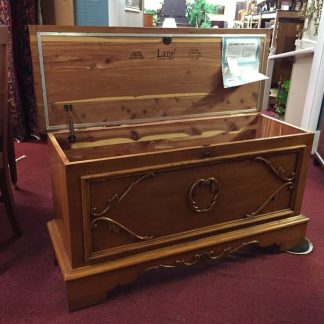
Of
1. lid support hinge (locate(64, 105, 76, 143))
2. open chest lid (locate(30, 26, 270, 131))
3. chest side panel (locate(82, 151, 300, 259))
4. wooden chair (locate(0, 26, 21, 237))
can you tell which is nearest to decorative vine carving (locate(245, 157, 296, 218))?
chest side panel (locate(82, 151, 300, 259))

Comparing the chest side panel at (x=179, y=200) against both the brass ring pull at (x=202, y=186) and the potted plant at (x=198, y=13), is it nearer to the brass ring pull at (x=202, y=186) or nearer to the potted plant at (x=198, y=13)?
the brass ring pull at (x=202, y=186)

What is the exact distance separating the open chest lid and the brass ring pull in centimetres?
40

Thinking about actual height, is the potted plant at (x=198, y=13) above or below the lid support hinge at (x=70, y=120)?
above

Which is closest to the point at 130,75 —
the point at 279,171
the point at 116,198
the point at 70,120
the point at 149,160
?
the point at 70,120

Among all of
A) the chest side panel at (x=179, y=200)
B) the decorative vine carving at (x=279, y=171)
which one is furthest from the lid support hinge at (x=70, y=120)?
the decorative vine carving at (x=279, y=171)

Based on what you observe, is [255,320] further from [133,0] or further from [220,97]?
[133,0]

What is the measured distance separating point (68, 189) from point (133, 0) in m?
2.78

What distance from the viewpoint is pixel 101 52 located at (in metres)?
1.30

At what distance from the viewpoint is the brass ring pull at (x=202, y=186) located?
1247 mm

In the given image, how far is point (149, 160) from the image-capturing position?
1.14 meters

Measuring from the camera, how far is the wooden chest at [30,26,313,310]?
115 centimetres

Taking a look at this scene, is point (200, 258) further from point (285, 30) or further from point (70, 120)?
point (285, 30)

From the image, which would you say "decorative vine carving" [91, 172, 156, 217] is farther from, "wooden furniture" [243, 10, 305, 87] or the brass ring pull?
"wooden furniture" [243, 10, 305, 87]

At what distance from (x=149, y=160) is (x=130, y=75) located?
0.44 m
